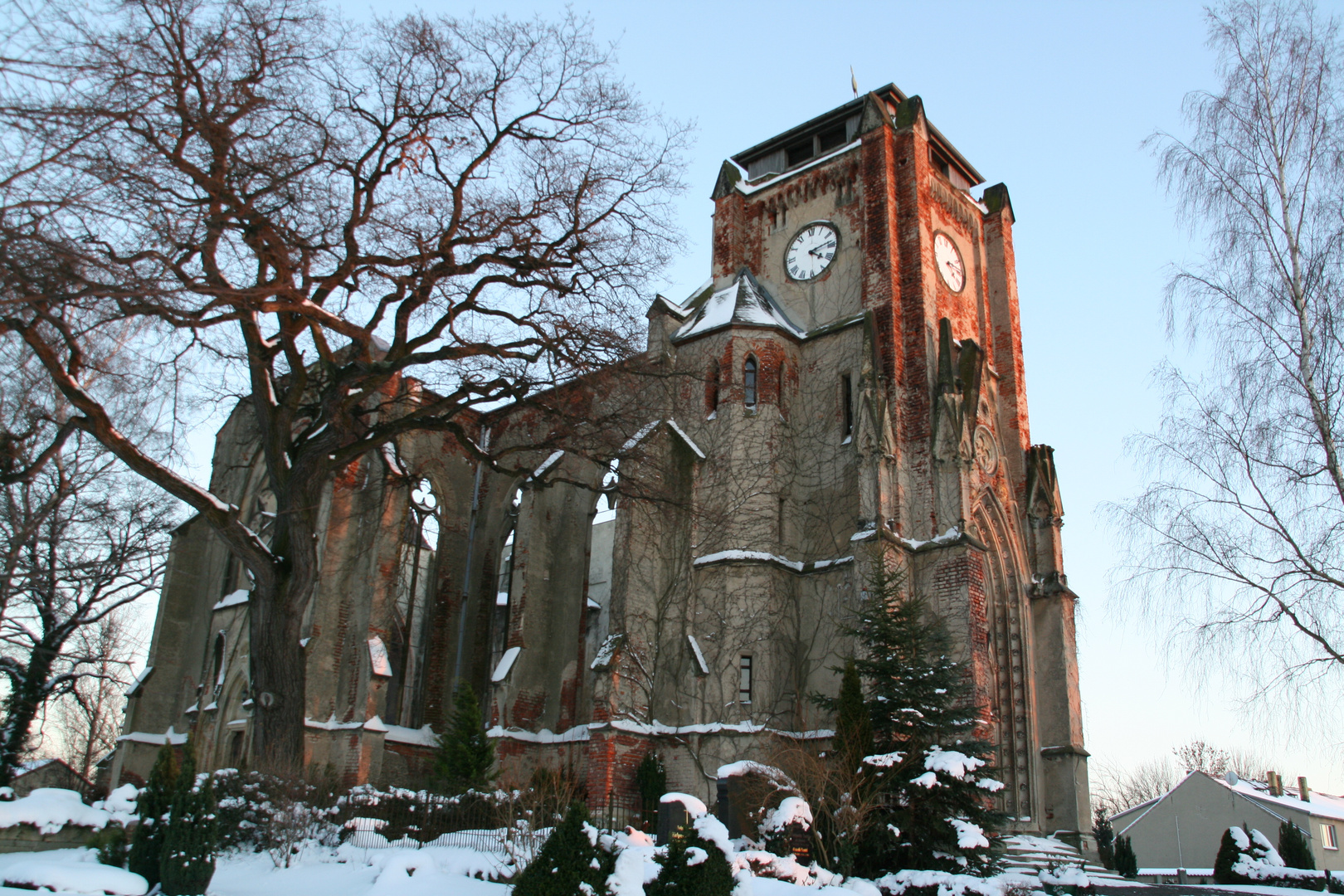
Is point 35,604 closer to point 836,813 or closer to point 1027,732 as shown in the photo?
point 836,813

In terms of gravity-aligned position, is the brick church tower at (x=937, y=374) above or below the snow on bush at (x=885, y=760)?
above

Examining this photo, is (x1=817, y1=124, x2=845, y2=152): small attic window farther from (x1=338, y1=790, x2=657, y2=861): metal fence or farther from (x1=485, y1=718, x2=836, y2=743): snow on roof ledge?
(x1=338, y1=790, x2=657, y2=861): metal fence

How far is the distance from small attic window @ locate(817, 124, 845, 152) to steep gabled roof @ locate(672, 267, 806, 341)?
4823 millimetres

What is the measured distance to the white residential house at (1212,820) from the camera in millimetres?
43125

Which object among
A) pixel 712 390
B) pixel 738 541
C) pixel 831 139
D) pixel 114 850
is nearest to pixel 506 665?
pixel 738 541

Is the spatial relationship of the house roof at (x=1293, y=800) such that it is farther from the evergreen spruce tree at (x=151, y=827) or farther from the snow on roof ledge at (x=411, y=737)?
the evergreen spruce tree at (x=151, y=827)

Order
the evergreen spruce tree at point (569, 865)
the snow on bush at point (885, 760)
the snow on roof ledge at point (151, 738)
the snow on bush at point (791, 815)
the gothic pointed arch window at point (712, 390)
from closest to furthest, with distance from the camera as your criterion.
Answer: the evergreen spruce tree at point (569, 865) < the snow on bush at point (791, 815) < the snow on bush at point (885, 760) < the gothic pointed arch window at point (712, 390) < the snow on roof ledge at point (151, 738)

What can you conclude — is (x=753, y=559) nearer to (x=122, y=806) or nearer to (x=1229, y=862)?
(x=122, y=806)

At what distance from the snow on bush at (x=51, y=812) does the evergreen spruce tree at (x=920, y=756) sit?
1002 cm

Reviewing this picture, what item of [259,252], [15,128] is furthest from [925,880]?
[15,128]

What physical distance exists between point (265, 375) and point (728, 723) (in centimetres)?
1050

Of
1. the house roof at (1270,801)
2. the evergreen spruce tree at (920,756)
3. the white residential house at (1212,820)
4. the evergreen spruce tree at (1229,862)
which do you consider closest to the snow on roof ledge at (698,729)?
the evergreen spruce tree at (920,756)

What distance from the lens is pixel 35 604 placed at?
24812 mm

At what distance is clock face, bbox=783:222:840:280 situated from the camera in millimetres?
25297
